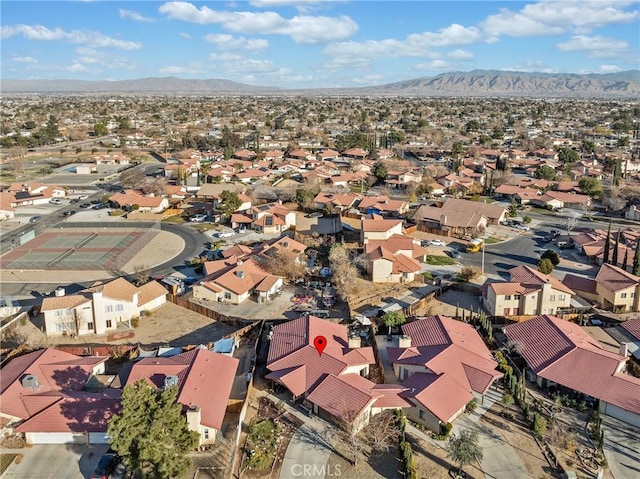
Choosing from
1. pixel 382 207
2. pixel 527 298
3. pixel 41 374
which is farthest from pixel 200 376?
pixel 382 207

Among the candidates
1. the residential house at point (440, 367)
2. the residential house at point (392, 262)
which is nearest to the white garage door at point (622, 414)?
the residential house at point (440, 367)

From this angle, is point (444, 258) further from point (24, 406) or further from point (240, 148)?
point (240, 148)

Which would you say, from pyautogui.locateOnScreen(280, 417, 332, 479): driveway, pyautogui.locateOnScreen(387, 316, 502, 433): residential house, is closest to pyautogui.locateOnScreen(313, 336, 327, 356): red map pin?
pyautogui.locateOnScreen(387, 316, 502, 433): residential house

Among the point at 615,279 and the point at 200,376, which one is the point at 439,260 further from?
the point at 200,376

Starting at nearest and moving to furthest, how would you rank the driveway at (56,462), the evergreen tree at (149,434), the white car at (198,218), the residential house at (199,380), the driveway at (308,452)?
1. the evergreen tree at (149,434)
2. the driveway at (56,462)
3. the driveway at (308,452)
4. the residential house at (199,380)
5. the white car at (198,218)

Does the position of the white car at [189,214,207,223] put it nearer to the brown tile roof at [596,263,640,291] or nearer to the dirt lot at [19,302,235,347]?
the dirt lot at [19,302,235,347]

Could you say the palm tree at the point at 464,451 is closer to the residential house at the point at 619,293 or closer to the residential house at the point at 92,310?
the residential house at the point at 619,293
